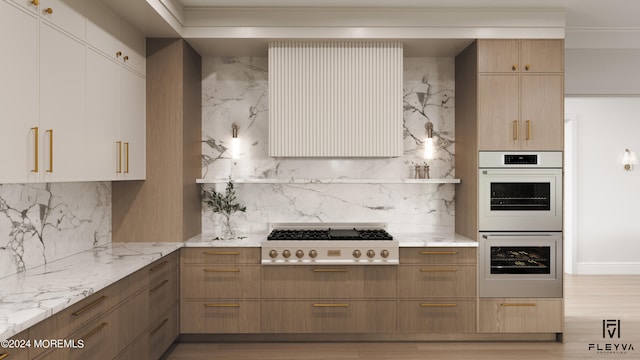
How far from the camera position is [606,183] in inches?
256

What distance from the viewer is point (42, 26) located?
2256 millimetres

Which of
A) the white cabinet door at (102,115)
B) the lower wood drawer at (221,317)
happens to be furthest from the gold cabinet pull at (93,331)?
the lower wood drawer at (221,317)

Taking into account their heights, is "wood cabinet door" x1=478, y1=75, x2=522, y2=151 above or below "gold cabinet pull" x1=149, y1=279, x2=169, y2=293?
above

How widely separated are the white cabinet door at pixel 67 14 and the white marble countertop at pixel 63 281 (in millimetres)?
1333

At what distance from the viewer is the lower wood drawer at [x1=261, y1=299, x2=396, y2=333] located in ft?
11.8

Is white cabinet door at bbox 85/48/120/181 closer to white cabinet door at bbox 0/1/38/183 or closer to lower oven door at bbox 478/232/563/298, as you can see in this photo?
white cabinet door at bbox 0/1/38/183

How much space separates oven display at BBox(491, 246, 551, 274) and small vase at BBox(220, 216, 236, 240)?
217 cm

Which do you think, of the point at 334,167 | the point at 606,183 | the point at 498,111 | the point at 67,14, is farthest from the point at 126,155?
the point at 606,183

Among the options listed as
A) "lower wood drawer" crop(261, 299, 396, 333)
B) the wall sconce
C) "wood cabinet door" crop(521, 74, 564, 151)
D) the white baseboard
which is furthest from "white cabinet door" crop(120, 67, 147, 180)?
the wall sconce

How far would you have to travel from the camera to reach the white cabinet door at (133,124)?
323cm

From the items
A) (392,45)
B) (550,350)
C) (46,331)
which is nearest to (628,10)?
(392,45)

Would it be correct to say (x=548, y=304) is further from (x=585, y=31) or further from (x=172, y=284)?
(x=172, y=284)

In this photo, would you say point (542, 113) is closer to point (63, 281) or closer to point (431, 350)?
point (431, 350)

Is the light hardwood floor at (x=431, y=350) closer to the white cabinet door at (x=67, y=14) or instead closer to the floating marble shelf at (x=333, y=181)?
the floating marble shelf at (x=333, y=181)
